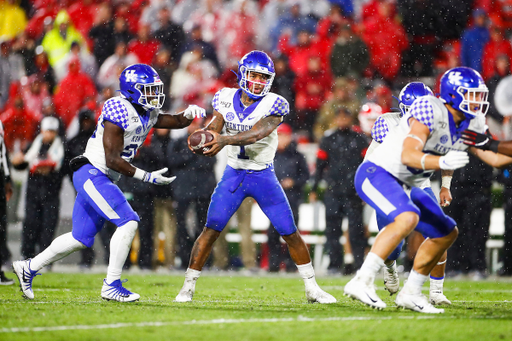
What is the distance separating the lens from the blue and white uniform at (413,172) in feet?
15.7

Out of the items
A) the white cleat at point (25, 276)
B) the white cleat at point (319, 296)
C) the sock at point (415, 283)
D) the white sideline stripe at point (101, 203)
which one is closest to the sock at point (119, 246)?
the white sideline stripe at point (101, 203)

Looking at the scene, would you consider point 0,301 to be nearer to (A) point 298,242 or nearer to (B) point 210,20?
(A) point 298,242

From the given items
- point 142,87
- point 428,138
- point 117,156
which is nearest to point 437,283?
point 428,138

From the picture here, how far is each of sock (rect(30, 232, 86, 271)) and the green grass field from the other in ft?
1.04

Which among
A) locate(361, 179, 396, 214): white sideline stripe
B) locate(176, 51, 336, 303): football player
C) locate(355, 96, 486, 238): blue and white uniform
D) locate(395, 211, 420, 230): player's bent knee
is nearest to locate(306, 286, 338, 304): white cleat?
locate(176, 51, 336, 303): football player

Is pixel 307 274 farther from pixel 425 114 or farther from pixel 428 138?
pixel 425 114

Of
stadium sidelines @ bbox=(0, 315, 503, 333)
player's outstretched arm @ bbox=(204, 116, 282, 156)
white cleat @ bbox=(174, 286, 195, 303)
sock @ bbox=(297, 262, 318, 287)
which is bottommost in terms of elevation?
white cleat @ bbox=(174, 286, 195, 303)

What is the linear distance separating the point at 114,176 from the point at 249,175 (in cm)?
113

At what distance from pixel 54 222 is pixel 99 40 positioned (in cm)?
453

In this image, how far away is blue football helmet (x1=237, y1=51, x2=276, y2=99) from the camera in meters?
5.76

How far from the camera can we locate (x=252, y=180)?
577 cm

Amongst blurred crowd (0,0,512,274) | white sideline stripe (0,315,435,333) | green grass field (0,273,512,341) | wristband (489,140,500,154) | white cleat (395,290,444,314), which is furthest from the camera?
blurred crowd (0,0,512,274)

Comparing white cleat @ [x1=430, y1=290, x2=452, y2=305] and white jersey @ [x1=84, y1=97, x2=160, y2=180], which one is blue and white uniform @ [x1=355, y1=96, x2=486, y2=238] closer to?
white cleat @ [x1=430, y1=290, x2=452, y2=305]

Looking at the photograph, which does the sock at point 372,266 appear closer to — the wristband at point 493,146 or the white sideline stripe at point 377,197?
the white sideline stripe at point 377,197
